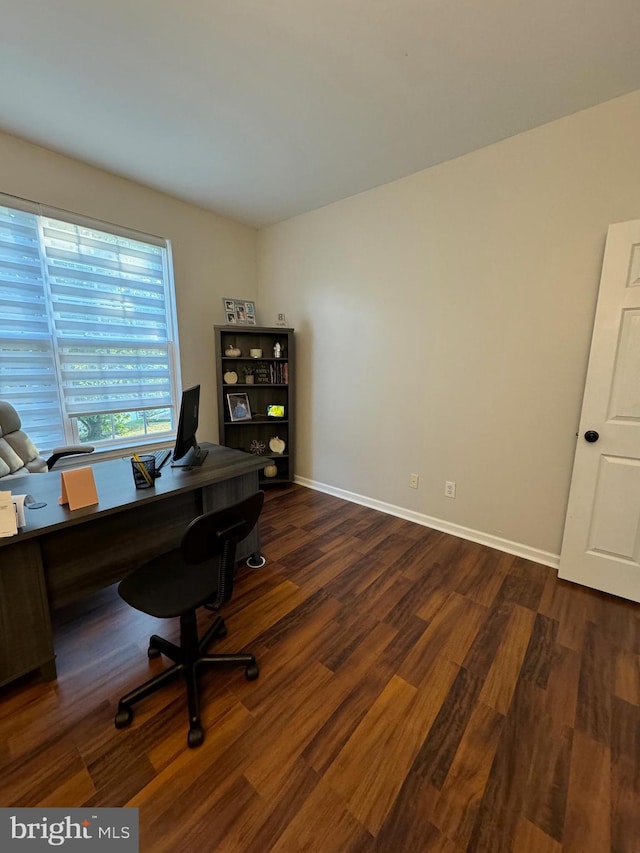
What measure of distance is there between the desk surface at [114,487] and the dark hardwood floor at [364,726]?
70 centimetres

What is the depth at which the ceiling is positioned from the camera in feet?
4.55

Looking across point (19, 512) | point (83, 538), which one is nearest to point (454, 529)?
point (83, 538)

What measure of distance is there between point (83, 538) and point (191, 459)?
671 mm

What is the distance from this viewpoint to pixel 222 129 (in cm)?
209

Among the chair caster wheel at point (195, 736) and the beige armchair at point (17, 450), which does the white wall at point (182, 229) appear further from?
the chair caster wheel at point (195, 736)

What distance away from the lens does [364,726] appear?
4.09 feet

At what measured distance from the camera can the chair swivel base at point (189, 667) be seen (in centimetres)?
123

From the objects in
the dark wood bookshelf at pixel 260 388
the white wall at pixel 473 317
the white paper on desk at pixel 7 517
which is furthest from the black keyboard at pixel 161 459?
the white wall at pixel 473 317

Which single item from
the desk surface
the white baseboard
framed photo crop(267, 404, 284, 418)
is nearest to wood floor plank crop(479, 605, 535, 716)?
the white baseboard

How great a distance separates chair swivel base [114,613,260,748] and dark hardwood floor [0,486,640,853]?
5cm

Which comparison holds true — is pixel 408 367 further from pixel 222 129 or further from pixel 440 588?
pixel 222 129

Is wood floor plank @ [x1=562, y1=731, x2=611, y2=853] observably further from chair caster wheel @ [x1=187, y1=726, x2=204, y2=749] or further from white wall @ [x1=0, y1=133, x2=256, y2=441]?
white wall @ [x1=0, y1=133, x2=256, y2=441]

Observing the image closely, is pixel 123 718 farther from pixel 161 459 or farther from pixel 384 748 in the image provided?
pixel 161 459

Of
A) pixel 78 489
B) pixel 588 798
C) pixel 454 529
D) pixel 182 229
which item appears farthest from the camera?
pixel 182 229
